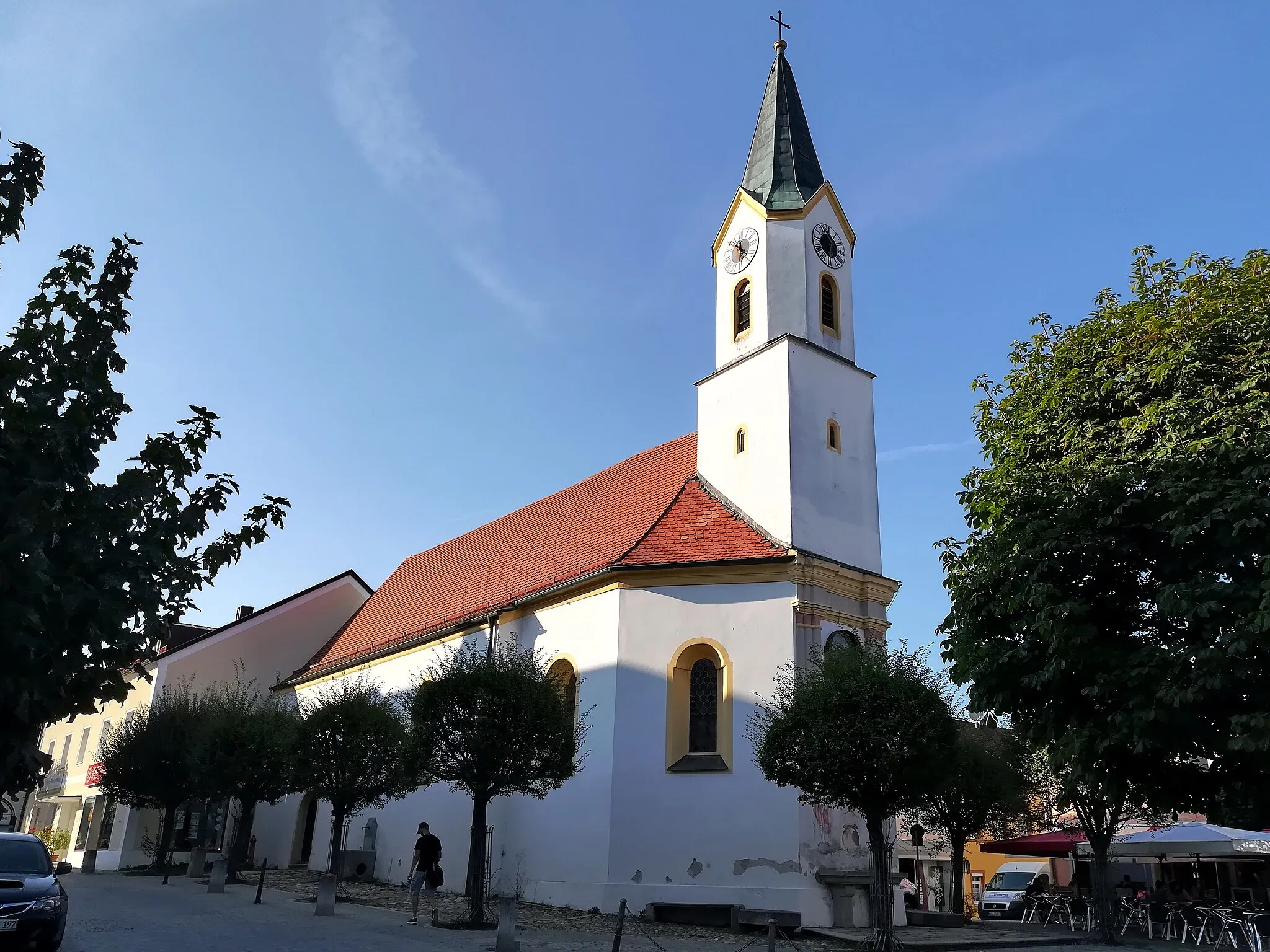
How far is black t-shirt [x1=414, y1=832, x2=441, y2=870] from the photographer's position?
19125 millimetres

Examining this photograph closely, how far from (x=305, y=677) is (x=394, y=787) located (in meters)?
15.5

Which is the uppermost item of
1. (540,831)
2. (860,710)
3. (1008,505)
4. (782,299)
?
(782,299)

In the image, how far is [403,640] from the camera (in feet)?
97.8

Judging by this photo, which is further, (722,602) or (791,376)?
(791,376)

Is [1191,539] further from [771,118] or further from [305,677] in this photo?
[305,677]

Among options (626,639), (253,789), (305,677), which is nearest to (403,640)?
(253,789)

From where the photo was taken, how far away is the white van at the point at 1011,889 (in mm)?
33062

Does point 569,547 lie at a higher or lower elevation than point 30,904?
higher

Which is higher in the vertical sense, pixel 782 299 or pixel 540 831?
pixel 782 299

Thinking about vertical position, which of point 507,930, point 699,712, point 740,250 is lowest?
point 507,930

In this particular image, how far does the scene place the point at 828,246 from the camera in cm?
2512

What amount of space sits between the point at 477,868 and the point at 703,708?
224 inches

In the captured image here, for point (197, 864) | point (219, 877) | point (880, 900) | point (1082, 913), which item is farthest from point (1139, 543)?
point (197, 864)

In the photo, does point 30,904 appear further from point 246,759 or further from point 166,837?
point 166,837
